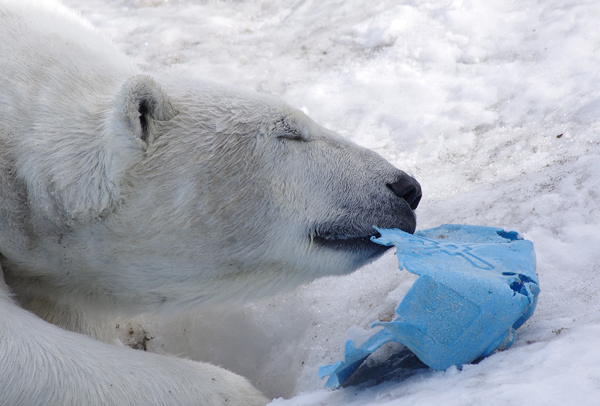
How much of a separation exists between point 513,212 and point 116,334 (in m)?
2.07

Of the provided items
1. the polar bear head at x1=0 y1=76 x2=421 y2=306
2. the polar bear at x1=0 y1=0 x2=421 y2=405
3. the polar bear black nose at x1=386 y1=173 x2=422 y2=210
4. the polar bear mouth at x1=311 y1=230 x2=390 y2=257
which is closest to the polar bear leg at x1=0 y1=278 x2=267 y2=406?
Result: the polar bear at x1=0 y1=0 x2=421 y2=405

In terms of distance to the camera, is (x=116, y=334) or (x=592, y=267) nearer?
(x=592, y=267)

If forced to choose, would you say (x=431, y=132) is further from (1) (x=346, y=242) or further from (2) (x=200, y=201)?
(2) (x=200, y=201)

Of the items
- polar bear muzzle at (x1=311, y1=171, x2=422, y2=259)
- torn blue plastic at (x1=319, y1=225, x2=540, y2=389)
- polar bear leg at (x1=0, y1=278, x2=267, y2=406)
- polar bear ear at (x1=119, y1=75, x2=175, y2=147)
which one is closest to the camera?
torn blue plastic at (x1=319, y1=225, x2=540, y2=389)

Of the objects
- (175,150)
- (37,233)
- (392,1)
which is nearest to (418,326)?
(175,150)

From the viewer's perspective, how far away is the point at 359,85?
4820 millimetres

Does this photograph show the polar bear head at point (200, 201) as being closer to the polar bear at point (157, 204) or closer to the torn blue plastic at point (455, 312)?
the polar bear at point (157, 204)

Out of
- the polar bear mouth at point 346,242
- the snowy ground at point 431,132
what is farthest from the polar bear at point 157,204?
the snowy ground at point 431,132

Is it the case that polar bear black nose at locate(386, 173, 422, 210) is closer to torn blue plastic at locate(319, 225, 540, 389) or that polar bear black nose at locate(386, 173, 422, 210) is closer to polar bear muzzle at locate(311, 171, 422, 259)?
polar bear muzzle at locate(311, 171, 422, 259)

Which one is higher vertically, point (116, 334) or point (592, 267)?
point (592, 267)

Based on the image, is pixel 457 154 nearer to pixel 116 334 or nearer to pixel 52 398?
pixel 116 334

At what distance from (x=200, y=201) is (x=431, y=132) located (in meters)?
2.32

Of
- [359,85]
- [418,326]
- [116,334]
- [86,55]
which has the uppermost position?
[86,55]

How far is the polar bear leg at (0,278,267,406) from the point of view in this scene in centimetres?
195
